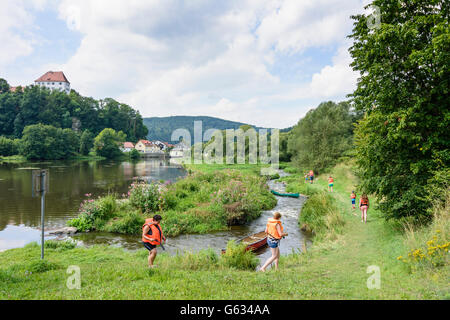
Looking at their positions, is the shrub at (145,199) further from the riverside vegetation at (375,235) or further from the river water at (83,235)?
the river water at (83,235)

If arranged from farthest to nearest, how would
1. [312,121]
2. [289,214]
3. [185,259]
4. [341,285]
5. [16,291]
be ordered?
1. [312,121]
2. [289,214]
3. [185,259]
4. [341,285]
5. [16,291]

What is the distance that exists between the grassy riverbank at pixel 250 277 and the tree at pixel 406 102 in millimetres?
1498

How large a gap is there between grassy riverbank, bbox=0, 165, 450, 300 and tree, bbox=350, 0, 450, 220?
1.50m

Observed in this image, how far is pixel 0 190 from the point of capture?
28.8 metres

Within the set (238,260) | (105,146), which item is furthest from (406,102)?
(105,146)

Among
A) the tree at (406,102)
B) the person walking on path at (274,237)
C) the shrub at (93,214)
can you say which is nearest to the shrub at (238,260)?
the person walking on path at (274,237)

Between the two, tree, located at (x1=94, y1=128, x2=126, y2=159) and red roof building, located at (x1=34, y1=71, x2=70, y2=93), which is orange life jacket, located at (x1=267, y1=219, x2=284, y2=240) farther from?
red roof building, located at (x1=34, y1=71, x2=70, y2=93)

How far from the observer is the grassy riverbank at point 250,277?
5.65 m

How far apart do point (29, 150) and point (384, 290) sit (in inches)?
3589

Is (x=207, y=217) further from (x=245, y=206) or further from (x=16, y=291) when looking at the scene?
(x=16, y=291)

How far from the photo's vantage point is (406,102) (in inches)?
400

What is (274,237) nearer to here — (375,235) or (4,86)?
(375,235)
